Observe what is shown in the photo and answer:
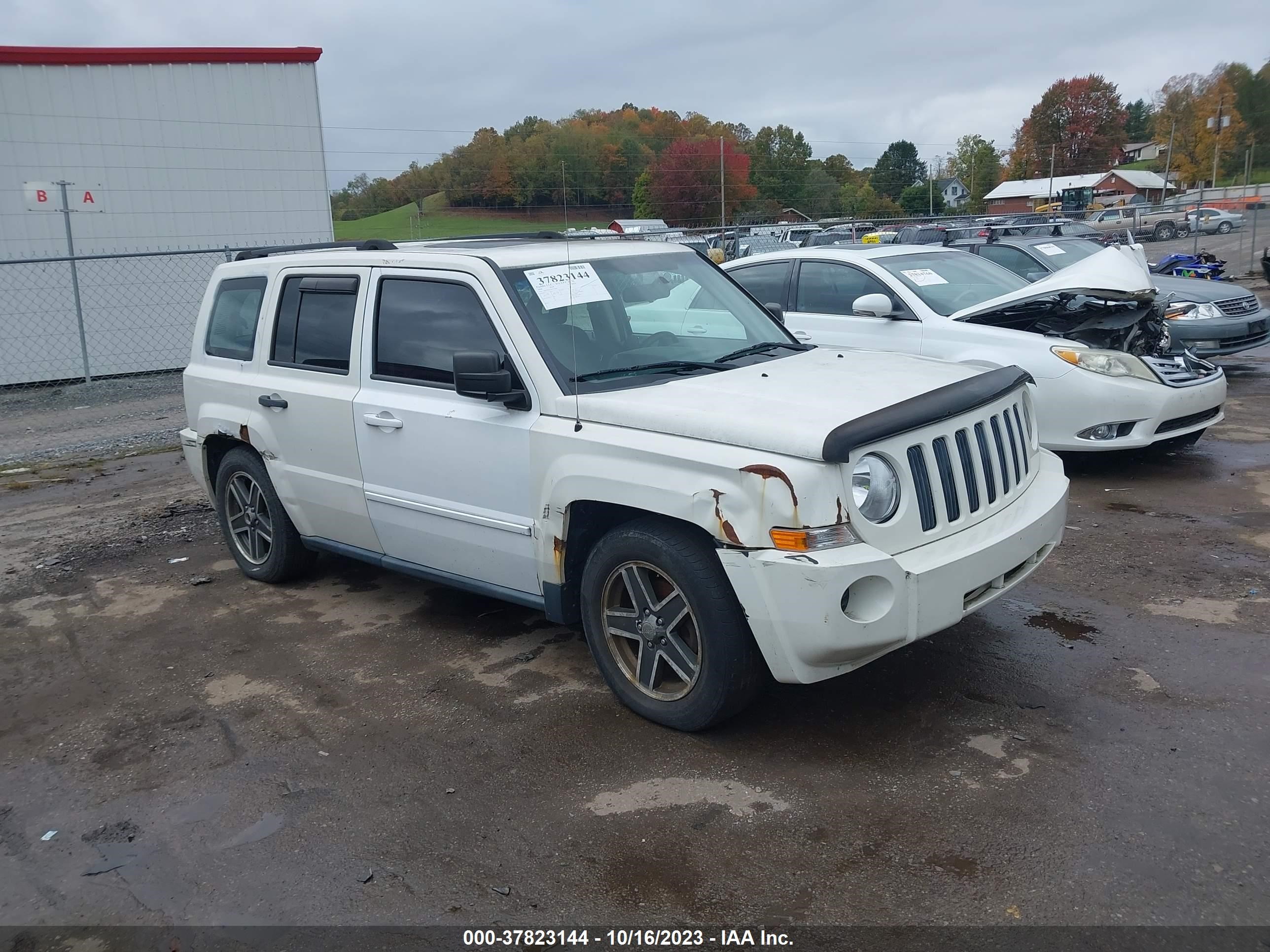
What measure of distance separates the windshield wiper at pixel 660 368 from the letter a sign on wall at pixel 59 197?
40.3 ft

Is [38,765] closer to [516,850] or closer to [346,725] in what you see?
[346,725]

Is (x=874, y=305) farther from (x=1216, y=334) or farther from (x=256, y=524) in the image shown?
(x=1216, y=334)

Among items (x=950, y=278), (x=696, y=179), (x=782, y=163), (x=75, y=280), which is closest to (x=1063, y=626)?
(x=950, y=278)

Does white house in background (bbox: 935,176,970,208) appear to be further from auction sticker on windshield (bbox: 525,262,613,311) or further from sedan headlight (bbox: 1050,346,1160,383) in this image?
auction sticker on windshield (bbox: 525,262,613,311)

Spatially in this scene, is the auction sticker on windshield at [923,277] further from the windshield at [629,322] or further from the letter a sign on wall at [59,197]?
the letter a sign on wall at [59,197]

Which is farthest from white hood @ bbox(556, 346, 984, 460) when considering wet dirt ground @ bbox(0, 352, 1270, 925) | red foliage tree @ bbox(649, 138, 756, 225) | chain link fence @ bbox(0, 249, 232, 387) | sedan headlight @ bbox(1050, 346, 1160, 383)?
chain link fence @ bbox(0, 249, 232, 387)

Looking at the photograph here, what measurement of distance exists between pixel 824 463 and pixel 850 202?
28742 millimetres

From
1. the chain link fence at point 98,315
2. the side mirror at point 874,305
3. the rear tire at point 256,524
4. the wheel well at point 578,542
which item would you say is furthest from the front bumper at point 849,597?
the chain link fence at point 98,315

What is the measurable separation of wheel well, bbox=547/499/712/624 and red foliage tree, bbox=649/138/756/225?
3.79 m

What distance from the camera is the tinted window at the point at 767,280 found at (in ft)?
28.3

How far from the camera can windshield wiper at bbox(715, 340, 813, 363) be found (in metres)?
4.72

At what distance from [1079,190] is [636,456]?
183 feet

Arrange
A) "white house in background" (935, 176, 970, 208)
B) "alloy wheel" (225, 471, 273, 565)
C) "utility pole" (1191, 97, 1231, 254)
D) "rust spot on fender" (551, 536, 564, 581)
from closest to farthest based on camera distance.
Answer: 1. "rust spot on fender" (551, 536, 564, 581)
2. "alloy wheel" (225, 471, 273, 565)
3. "white house in background" (935, 176, 970, 208)
4. "utility pole" (1191, 97, 1231, 254)

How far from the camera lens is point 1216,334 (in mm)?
10859
